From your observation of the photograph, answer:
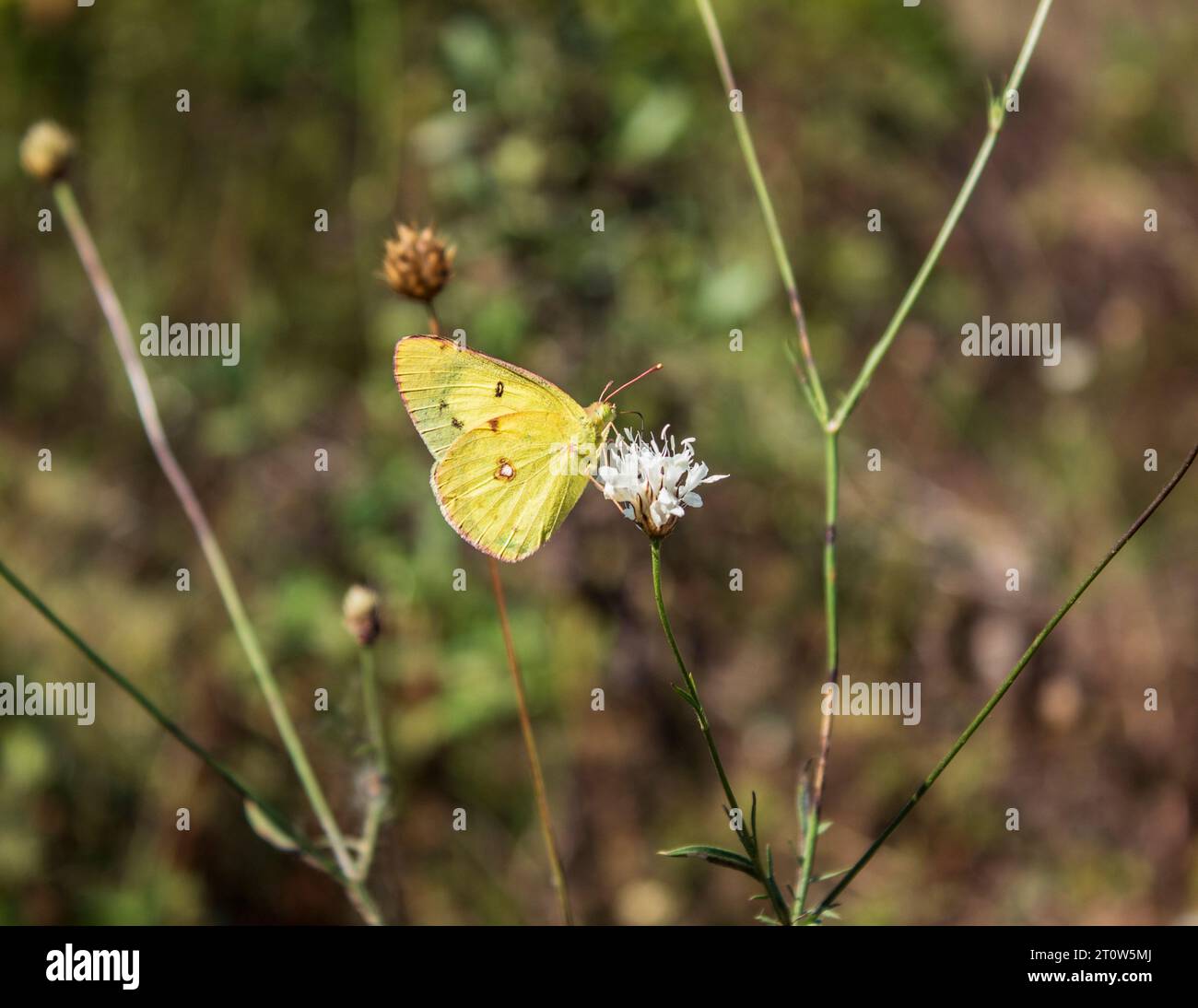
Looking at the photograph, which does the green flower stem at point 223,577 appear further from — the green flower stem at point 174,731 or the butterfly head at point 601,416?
the butterfly head at point 601,416

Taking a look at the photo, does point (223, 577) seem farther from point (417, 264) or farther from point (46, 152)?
point (46, 152)

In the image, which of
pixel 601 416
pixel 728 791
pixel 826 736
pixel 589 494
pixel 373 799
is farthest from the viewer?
pixel 589 494

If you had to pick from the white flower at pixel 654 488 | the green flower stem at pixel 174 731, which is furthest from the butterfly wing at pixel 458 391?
the green flower stem at pixel 174 731

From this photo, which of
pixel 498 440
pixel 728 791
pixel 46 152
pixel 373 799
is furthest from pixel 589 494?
pixel 728 791

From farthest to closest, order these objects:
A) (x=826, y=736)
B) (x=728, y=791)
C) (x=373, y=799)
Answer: (x=373, y=799) → (x=826, y=736) → (x=728, y=791)
